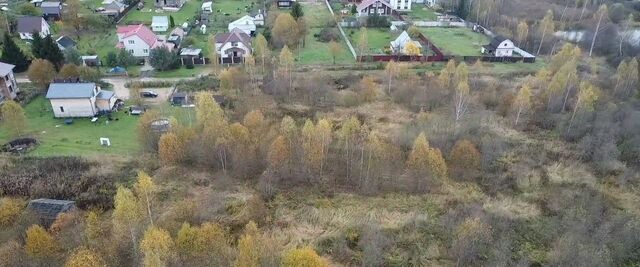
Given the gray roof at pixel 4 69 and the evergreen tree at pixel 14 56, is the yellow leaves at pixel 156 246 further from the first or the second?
the evergreen tree at pixel 14 56

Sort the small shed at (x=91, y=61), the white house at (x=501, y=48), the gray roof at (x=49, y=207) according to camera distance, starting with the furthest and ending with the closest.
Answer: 1. the white house at (x=501, y=48)
2. the small shed at (x=91, y=61)
3. the gray roof at (x=49, y=207)

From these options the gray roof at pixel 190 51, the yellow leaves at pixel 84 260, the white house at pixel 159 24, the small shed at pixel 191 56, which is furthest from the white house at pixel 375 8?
the yellow leaves at pixel 84 260

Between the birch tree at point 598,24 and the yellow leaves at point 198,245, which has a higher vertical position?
the birch tree at point 598,24

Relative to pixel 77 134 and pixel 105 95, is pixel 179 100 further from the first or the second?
pixel 77 134

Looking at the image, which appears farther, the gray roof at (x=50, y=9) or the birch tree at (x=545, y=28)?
the gray roof at (x=50, y=9)

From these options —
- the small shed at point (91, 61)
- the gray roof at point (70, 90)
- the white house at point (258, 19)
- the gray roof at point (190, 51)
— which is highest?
the white house at point (258, 19)

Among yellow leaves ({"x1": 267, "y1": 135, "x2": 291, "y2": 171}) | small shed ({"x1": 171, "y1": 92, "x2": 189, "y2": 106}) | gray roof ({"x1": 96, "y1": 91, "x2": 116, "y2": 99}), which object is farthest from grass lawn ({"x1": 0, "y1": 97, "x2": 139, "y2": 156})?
yellow leaves ({"x1": 267, "y1": 135, "x2": 291, "y2": 171})

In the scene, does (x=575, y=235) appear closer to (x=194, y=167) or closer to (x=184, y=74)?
(x=194, y=167)
